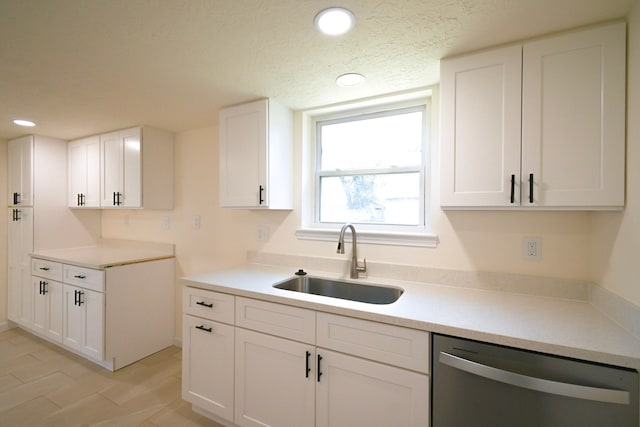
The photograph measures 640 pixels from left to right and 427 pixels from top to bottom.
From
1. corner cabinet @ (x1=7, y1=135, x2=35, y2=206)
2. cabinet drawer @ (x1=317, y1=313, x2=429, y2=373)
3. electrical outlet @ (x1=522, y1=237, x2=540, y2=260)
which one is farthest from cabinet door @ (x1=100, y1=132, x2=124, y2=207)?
electrical outlet @ (x1=522, y1=237, x2=540, y2=260)

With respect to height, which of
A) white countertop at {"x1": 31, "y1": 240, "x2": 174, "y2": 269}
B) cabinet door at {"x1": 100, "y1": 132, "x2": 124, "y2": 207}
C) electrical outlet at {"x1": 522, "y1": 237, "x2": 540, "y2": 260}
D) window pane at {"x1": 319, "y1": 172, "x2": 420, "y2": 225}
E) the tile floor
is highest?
cabinet door at {"x1": 100, "y1": 132, "x2": 124, "y2": 207}

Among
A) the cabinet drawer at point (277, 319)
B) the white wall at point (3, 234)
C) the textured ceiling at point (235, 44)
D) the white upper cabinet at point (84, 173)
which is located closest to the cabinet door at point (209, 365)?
the cabinet drawer at point (277, 319)

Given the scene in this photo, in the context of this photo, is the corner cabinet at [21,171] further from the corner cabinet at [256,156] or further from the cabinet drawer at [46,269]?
the corner cabinet at [256,156]

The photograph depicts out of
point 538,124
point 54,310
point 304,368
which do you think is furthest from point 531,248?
point 54,310

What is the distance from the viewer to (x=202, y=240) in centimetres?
275

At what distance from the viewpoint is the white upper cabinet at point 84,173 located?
2.98 meters

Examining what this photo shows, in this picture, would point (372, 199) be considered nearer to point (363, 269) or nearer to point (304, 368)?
point (363, 269)

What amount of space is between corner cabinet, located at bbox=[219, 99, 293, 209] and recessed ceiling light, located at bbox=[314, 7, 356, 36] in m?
0.88

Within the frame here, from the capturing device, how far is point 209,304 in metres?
1.76

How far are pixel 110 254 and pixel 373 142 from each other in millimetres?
2849

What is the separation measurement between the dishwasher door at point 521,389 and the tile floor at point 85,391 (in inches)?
61.0

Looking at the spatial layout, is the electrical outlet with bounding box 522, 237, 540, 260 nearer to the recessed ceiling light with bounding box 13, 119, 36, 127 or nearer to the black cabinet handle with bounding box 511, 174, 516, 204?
the black cabinet handle with bounding box 511, 174, 516, 204

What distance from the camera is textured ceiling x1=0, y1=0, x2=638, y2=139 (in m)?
1.12

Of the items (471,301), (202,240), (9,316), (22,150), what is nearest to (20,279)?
(9,316)
